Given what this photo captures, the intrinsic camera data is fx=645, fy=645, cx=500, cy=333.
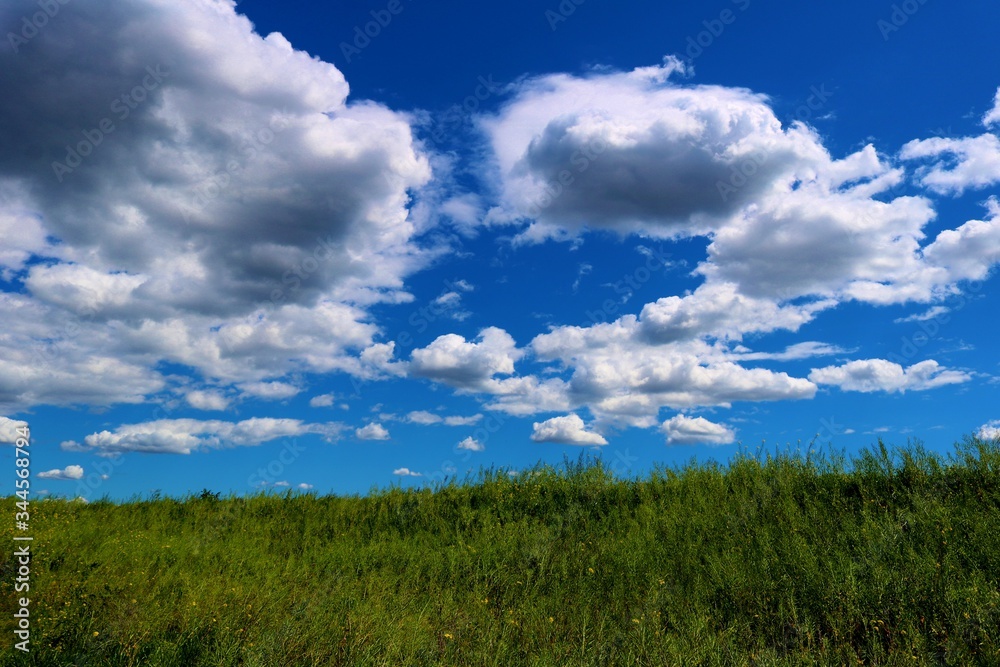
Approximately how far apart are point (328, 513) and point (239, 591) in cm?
617

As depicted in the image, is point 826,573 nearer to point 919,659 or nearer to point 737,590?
point 737,590

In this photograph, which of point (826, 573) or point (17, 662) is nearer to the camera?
point (17, 662)

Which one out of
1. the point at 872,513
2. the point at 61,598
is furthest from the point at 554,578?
the point at 61,598

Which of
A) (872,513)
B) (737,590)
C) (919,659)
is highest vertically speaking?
(872,513)

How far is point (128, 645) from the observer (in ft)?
28.9

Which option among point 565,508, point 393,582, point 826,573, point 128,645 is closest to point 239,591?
point 128,645

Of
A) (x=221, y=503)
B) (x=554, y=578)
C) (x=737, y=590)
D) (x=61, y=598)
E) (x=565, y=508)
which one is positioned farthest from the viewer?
(x=221, y=503)

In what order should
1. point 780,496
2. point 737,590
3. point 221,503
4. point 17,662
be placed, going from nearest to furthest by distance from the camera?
point 17,662 → point 737,590 → point 780,496 → point 221,503

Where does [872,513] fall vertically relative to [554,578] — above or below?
above

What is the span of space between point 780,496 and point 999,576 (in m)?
Result: 4.41

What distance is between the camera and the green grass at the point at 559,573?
357 inches

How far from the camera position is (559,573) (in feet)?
41.2

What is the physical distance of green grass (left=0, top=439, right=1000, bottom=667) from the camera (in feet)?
29.7

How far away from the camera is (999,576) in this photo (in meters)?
10.1
